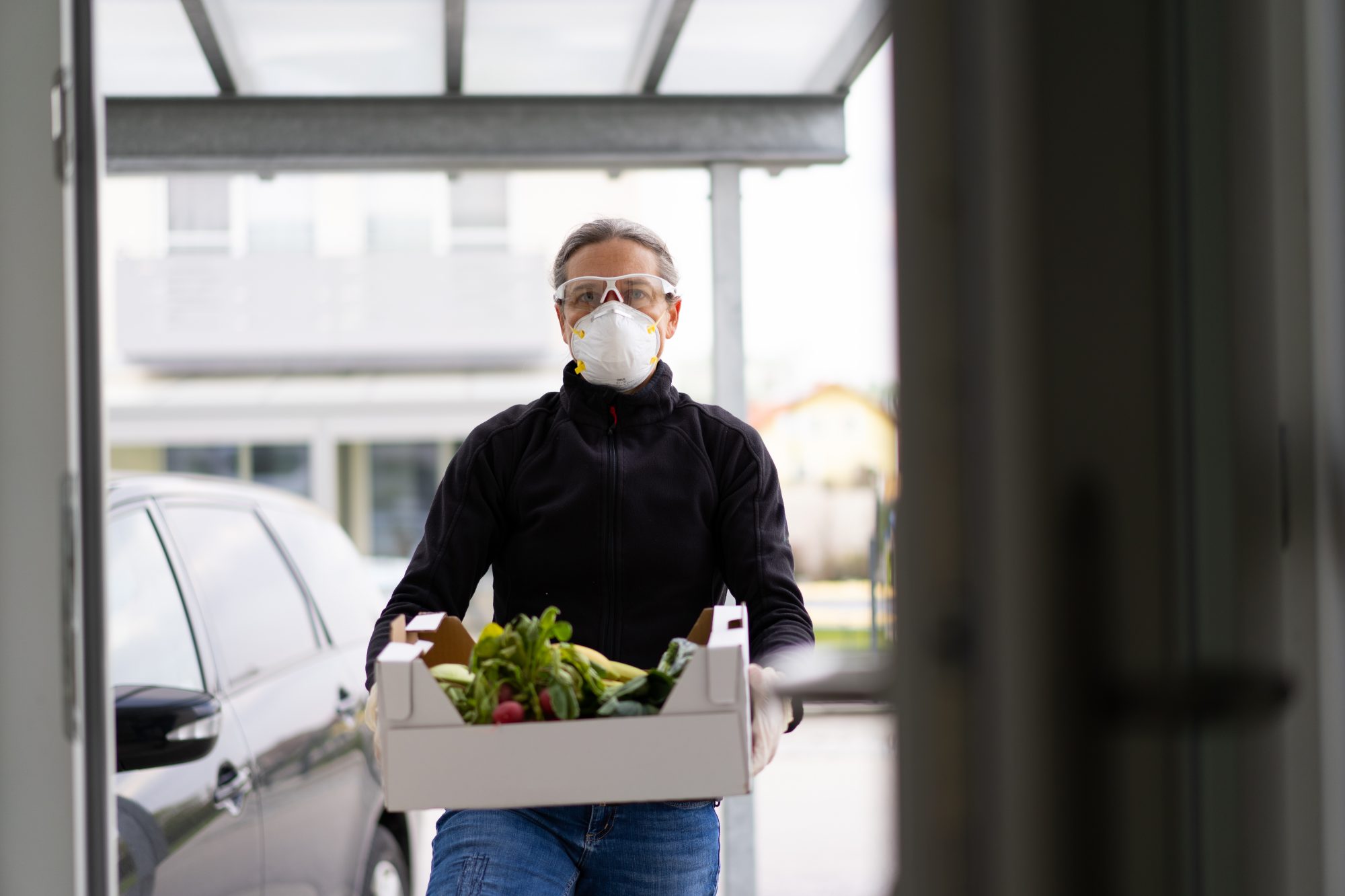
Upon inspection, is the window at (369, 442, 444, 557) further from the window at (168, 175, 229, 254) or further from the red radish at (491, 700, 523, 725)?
the red radish at (491, 700, 523, 725)

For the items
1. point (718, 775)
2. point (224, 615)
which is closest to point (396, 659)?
point (718, 775)

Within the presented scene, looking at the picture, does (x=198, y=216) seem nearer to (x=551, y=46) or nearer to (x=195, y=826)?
(x=551, y=46)

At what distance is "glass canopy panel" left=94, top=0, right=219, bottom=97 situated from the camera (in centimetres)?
324

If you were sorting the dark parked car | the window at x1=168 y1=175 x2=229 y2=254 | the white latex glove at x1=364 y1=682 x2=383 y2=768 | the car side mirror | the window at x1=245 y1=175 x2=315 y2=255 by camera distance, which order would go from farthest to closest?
the window at x1=245 y1=175 x2=315 y2=255 < the window at x1=168 y1=175 x2=229 y2=254 < the dark parked car < the car side mirror < the white latex glove at x1=364 y1=682 x2=383 y2=768

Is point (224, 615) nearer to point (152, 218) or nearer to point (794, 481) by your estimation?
point (794, 481)

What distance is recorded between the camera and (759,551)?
86.4 inches

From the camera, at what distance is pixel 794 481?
13.7m

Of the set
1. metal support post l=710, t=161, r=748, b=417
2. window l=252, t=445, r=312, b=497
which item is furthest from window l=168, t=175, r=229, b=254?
metal support post l=710, t=161, r=748, b=417

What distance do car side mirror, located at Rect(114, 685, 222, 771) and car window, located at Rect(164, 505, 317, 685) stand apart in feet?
2.07

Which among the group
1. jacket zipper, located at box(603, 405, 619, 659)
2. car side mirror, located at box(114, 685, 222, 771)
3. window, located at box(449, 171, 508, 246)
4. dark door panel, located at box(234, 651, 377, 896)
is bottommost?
A: dark door panel, located at box(234, 651, 377, 896)

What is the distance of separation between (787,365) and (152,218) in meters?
9.38

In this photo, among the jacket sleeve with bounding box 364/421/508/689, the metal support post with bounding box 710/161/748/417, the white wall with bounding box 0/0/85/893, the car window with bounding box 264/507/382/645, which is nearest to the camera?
the white wall with bounding box 0/0/85/893

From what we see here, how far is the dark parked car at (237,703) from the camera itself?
2443 millimetres

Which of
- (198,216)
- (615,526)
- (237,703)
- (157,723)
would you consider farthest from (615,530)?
(198,216)
